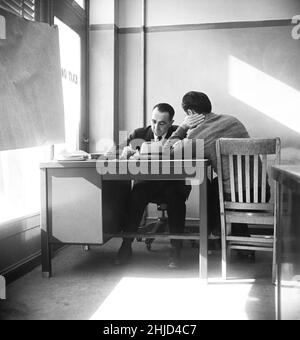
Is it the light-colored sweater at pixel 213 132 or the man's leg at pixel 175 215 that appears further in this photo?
the man's leg at pixel 175 215

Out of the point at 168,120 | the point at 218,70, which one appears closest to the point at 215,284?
the point at 168,120

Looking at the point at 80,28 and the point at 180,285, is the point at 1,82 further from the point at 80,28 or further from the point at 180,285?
the point at 80,28

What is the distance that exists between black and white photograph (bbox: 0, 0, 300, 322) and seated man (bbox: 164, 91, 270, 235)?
0.03 ft

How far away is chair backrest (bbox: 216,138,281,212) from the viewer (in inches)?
94.1

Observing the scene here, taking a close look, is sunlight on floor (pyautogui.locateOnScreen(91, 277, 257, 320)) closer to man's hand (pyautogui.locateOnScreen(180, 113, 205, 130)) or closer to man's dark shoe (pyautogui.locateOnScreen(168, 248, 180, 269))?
man's dark shoe (pyautogui.locateOnScreen(168, 248, 180, 269))

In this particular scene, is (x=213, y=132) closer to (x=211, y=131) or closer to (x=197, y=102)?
(x=211, y=131)

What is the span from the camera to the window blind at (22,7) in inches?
98.6

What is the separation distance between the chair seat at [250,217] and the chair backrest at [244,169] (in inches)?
1.8

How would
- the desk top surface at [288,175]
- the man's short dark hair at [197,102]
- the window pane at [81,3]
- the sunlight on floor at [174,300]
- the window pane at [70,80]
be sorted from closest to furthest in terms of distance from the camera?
the desk top surface at [288,175] → the sunlight on floor at [174,300] → the man's short dark hair at [197,102] → the window pane at [70,80] → the window pane at [81,3]

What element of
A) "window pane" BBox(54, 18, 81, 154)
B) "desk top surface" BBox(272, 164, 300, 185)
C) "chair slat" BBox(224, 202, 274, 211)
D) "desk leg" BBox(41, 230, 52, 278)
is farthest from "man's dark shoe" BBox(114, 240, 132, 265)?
"desk top surface" BBox(272, 164, 300, 185)

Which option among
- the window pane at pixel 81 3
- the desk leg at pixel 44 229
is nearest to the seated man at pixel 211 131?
the desk leg at pixel 44 229

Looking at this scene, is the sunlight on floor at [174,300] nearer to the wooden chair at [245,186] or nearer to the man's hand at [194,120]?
the wooden chair at [245,186]

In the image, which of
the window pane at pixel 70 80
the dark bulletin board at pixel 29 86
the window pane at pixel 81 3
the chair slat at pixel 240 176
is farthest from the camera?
the window pane at pixel 81 3

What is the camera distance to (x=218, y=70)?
4387mm
